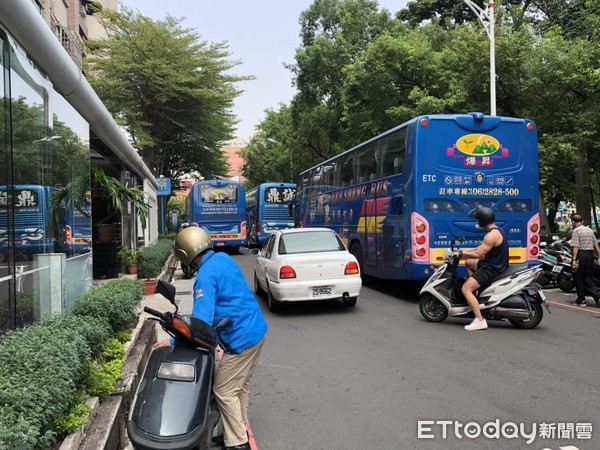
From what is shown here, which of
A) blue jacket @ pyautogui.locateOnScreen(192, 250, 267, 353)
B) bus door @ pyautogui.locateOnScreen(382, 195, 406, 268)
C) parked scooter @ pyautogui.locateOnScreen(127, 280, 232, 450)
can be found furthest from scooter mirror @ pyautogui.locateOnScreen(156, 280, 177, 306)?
bus door @ pyautogui.locateOnScreen(382, 195, 406, 268)

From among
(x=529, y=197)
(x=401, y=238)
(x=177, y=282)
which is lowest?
(x=177, y=282)

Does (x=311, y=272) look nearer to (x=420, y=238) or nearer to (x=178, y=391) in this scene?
(x=420, y=238)

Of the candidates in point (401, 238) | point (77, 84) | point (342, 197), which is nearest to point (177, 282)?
point (342, 197)

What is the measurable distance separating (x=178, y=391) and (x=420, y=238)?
757cm

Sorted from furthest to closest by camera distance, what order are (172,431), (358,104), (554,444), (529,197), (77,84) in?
(358,104)
(529,197)
(77,84)
(554,444)
(172,431)

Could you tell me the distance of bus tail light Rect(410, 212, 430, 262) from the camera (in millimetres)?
10070

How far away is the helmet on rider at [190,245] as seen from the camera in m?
3.57

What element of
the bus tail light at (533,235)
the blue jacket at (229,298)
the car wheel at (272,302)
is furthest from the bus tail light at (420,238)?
the blue jacket at (229,298)

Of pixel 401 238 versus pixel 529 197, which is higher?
pixel 529 197

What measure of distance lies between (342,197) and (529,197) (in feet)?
18.9

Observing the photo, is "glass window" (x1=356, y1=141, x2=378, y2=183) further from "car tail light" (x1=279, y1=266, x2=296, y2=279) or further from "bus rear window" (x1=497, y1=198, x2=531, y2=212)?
"car tail light" (x1=279, y1=266, x2=296, y2=279)

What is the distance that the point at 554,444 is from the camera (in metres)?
3.91

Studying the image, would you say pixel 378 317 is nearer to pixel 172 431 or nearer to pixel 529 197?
pixel 529 197

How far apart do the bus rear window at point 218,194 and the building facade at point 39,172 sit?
17.5 m
